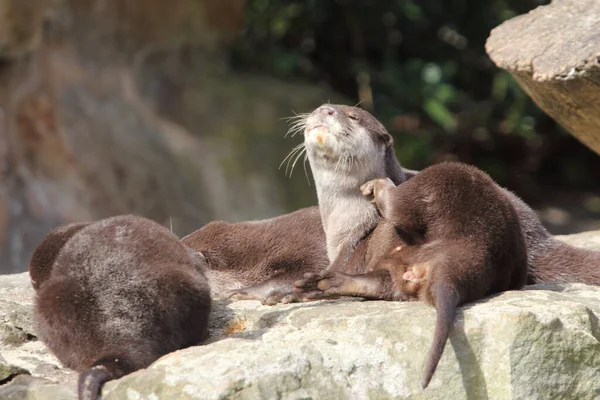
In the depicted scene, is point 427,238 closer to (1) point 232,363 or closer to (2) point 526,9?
(1) point 232,363

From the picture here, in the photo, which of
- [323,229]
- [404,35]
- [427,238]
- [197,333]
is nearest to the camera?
[197,333]

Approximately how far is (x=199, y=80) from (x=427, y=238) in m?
3.83

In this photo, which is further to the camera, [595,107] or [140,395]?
[595,107]

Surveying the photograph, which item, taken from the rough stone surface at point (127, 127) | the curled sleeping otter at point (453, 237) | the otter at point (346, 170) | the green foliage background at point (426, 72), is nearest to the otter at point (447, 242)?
the curled sleeping otter at point (453, 237)

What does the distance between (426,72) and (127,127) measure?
1.87m

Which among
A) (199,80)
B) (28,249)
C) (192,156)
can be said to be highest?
(199,80)

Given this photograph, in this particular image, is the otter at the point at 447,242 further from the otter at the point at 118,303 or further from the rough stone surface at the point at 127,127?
the rough stone surface at the point at 127,127

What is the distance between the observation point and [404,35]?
636 cm

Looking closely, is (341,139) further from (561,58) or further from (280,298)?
(561,58)

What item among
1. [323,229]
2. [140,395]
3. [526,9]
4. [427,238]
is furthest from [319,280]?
[526,9]

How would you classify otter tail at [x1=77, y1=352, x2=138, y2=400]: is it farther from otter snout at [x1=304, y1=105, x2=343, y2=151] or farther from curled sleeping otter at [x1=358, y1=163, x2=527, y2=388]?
otter snout at [x1=304, y1=105, x2=343, y2=151]

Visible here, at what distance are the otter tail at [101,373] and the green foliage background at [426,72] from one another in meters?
3.87

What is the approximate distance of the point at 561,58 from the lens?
110 inches

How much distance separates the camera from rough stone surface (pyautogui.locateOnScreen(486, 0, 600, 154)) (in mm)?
2752
